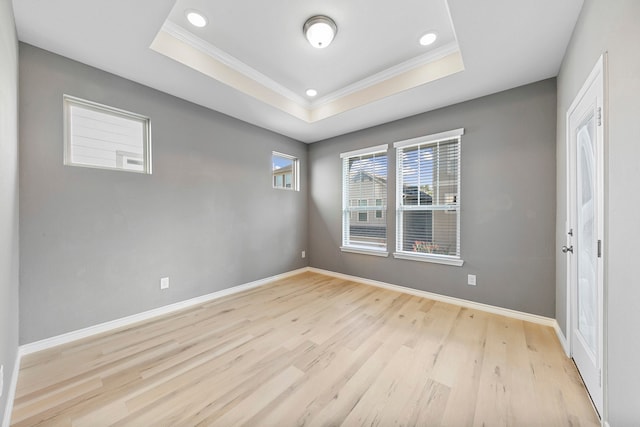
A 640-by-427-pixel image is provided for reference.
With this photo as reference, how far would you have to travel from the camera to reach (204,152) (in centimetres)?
324

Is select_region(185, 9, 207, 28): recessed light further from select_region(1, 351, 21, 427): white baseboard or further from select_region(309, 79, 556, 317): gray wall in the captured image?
select_region(1, 351, 21, 427): white baseboard

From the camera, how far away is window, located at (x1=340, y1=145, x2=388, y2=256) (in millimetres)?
3910

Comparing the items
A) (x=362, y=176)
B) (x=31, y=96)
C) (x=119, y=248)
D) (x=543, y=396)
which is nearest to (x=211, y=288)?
(x=119, y=248)

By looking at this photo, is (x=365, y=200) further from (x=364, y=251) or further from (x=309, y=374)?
(x=309, y=374)

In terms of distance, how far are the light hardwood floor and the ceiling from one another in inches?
106

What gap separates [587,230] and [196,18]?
11.9 feet

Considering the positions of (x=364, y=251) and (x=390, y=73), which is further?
(x=364, y=251)

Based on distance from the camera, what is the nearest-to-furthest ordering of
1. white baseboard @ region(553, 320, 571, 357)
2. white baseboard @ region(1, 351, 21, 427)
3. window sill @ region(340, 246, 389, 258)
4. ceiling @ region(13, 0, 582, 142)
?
white baseboard @ region(1, 351, 21, 427), ceiling @ region(13, 0, 582, 142), white baseboard @ region(553, 320, 571, 357), window sill @ region(340, 246, 389, 258)

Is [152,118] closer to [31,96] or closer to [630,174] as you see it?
[31,96]

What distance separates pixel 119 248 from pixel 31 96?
154 centimetres

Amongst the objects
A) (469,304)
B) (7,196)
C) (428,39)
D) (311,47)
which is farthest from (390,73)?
(7,196)

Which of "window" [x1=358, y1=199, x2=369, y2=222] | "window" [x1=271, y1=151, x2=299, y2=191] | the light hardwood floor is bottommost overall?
the light hardwood floor

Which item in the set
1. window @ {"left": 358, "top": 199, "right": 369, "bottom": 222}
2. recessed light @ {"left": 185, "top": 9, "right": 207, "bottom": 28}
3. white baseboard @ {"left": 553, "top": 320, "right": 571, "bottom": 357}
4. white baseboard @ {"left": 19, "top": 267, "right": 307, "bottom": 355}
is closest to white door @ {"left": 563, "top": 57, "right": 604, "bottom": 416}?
white baseboard @ {"left": 553, "top": 320, "right": 571, "bottom": 357}

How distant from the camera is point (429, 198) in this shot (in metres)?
3.38
